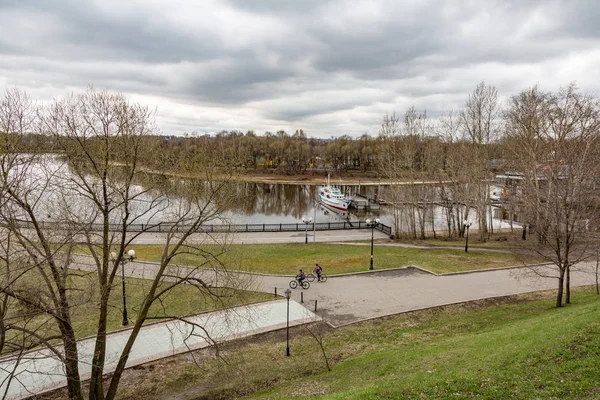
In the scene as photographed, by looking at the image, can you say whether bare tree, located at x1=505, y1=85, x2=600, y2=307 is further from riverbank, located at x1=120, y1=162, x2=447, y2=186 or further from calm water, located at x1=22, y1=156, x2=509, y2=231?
riverbank, located at x1=120, y1=162, x2=447, y2=186

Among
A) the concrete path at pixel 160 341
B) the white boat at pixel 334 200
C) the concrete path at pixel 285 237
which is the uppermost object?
the white boat at pixel 334 200

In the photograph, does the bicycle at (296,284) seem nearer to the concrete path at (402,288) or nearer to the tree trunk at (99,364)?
the concrete path at (402,288)

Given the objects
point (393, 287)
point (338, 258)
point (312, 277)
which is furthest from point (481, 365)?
point (338, 258)

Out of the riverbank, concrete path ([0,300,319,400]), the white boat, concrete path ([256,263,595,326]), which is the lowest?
concrete path ([0,300,319,400])

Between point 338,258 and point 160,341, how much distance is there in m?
14.8

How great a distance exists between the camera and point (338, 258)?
2670 centimetres

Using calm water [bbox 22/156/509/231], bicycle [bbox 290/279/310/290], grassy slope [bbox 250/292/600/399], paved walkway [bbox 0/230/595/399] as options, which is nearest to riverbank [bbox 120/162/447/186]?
calm water [bbox 22/156/509/231]

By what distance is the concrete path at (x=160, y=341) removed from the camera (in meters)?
12.1

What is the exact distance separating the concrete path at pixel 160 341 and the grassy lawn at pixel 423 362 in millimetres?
804

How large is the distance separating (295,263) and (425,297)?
31.8 feet

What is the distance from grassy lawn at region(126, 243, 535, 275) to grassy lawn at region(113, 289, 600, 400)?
693 cm

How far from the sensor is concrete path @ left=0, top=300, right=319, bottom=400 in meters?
12.1

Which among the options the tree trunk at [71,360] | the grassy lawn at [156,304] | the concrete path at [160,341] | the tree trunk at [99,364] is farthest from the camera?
the grassy lawn at [156,304]

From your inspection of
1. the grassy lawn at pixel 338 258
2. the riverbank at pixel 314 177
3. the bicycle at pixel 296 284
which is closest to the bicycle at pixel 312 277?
the bicycle at pixel 296 284
